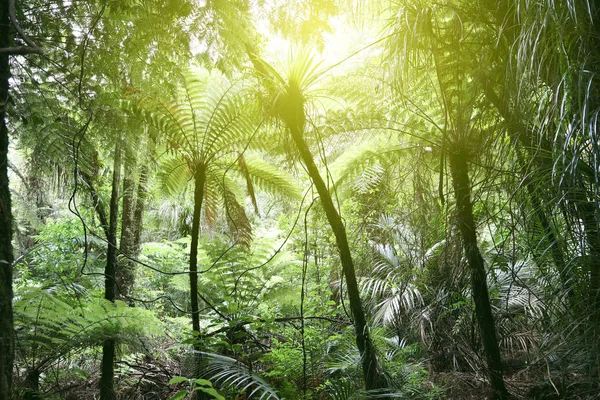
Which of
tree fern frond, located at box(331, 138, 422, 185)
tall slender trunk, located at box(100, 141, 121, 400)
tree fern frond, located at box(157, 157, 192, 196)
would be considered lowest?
tall slender trunk, located at box(100, 141, 121, 400)

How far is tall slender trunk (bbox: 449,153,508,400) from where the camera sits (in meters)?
2.29

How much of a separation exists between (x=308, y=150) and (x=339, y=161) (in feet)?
5.87

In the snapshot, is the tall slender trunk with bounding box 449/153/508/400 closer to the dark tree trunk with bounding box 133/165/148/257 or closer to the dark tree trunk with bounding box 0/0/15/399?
the dark tree trunk with bounding box 0/0/15/399

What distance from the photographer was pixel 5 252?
4.50ft

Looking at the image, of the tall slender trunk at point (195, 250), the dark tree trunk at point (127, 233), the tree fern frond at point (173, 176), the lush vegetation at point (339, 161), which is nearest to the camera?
the lush vegetation at point (339, 161)

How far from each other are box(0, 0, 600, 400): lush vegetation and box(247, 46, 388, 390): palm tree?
12 mm

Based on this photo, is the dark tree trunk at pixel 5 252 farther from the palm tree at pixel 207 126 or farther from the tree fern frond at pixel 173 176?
the tree fern frond at pixel 173 176

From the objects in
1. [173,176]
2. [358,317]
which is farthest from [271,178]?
[358,317]

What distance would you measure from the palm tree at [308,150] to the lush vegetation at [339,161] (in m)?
0.01

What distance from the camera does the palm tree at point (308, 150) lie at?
7.16 feet

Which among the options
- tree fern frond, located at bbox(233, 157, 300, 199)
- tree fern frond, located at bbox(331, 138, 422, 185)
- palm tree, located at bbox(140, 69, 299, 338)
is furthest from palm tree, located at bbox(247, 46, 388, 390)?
tree fern frond, located at bbox(233, 157, 300, 199)

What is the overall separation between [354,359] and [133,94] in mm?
2456

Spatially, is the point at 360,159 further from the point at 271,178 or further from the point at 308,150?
the point at 308,150

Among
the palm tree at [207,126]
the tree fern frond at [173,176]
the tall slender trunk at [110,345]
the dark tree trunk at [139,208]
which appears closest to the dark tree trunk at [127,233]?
the dark tree trunk at [139,208]
